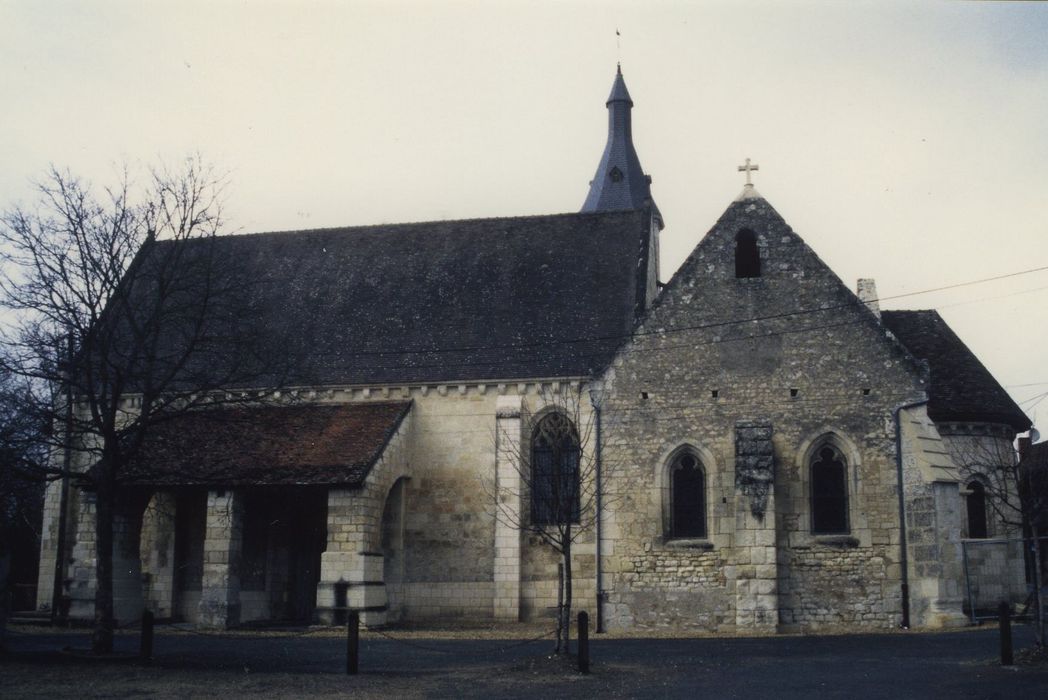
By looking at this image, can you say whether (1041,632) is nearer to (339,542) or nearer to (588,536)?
(588,536)

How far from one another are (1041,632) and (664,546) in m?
10.0

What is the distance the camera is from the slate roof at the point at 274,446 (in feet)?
83.4

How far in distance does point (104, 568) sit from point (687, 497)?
1248 centimetres

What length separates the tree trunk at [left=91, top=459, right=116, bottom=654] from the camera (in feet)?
62.3

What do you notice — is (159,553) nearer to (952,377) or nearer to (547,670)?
(547,670)

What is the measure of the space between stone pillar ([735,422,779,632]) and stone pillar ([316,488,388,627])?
8.01 metres

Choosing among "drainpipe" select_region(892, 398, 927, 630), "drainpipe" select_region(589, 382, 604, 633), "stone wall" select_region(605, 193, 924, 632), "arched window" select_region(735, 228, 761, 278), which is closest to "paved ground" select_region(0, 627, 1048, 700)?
"drainpipe" select_region(892, 398, 927, 630)

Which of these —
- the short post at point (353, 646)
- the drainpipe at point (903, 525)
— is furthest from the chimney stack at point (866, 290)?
the short post at point (353, 646)

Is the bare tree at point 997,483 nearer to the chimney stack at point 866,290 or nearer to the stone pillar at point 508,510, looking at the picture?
the chimney stack at point 866,290

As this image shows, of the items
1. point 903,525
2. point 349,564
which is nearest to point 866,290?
point 903,525

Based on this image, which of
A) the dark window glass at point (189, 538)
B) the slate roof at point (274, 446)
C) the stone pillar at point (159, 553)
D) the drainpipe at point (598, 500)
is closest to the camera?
the drainpipe at point (598, 500)

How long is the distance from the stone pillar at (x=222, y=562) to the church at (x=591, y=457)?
0.19 feet

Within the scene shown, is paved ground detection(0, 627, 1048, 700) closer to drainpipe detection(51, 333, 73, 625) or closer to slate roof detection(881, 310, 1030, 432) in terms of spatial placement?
drainpipe detection(51, 333, 73, 625)

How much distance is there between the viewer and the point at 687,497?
25391mm
